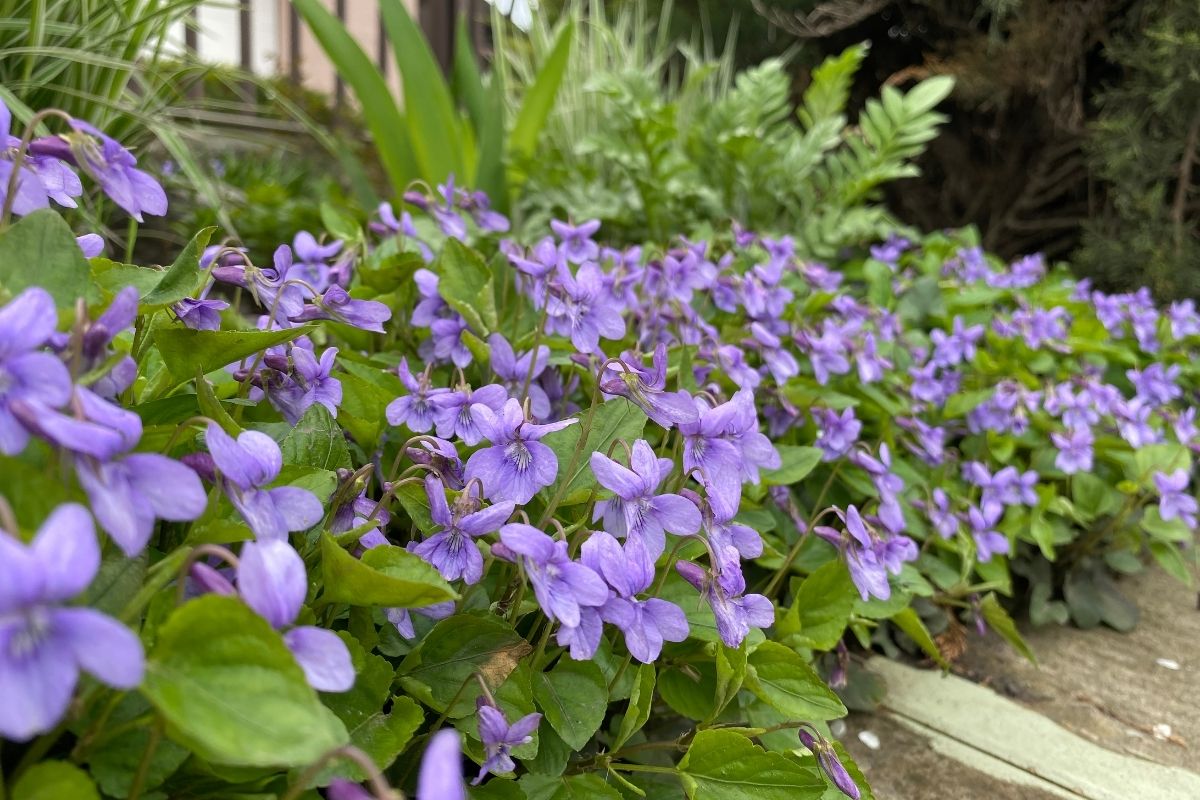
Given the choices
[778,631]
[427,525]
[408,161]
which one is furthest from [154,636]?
[408,161]

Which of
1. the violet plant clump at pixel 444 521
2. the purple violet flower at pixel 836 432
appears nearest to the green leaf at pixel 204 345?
the violet plant clump at pixel 444 521

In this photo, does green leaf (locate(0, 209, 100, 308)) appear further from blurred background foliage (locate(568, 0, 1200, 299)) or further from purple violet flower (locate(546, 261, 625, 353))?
blurred background foliage (locate(568, 0, 1200, 299))

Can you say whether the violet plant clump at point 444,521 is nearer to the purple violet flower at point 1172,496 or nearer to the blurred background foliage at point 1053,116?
the purple violet flower at point 1172,496

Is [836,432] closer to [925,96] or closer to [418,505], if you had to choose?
[418,505]

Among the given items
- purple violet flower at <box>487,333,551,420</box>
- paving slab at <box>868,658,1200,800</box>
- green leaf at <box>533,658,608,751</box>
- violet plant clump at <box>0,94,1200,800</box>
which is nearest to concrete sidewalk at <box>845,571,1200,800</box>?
paving slab at <box>868,658,1200,800</box>

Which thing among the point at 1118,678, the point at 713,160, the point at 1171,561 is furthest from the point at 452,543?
the point at 713,160

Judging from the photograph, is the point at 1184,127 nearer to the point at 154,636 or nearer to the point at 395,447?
the point at 395,447
